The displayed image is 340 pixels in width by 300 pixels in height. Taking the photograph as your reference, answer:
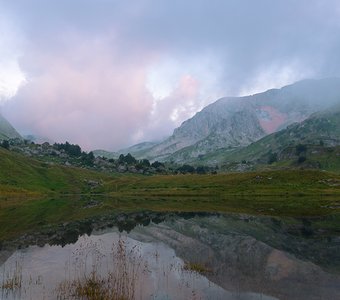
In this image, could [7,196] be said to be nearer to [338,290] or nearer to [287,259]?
[287,259]

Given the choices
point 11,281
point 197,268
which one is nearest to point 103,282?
point 11,281

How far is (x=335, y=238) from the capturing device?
198 feet

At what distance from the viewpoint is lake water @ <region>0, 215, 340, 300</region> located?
32.7 metres

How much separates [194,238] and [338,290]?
33.2 m

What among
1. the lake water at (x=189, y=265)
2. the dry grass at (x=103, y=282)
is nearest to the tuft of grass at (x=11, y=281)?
the lake water at (x=189, y=265)

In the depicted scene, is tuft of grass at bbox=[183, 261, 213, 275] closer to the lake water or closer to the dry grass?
the lake water

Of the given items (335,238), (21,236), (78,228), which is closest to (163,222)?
(78,228)

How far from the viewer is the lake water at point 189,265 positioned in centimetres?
3266

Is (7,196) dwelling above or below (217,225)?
above

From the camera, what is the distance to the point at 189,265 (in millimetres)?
42750

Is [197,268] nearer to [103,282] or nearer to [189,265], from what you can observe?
[189,265]

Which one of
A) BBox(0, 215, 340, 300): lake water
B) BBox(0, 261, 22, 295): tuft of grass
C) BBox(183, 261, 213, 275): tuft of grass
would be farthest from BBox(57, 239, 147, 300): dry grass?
BBox(183, 261, 213, 275): tuft of grass

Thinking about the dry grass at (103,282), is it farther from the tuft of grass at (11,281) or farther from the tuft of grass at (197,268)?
the tuft of grass at (197,268)

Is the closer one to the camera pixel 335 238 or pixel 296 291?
pixel 296 291
